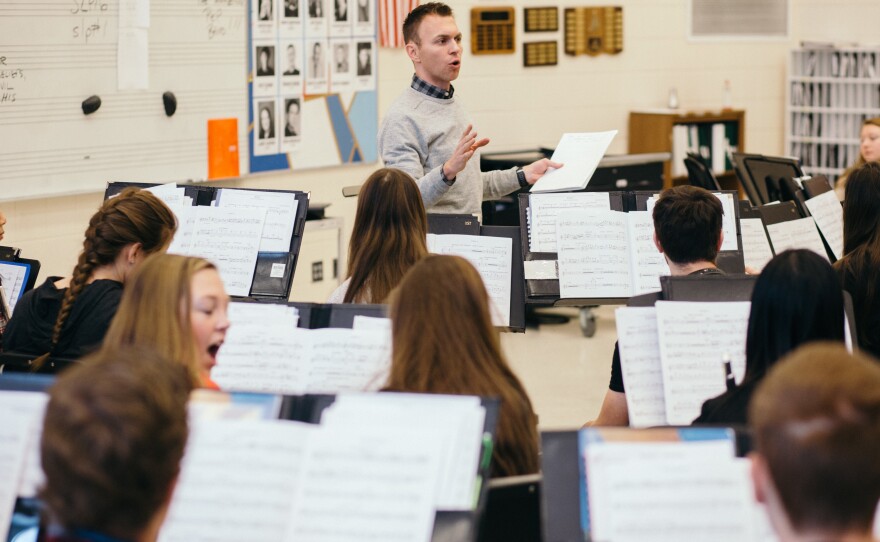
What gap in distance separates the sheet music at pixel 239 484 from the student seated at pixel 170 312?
39 cm

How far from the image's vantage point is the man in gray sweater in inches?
152

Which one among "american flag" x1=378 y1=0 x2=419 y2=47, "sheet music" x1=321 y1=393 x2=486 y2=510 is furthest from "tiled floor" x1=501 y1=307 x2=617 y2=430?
"sheet music" x1=321 y1=393 x2=486 y2=510

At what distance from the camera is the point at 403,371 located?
2055 mm

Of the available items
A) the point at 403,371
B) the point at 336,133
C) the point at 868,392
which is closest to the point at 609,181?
the point at 336,133

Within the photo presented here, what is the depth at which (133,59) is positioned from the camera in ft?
17.2

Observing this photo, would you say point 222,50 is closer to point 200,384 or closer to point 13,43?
point 13,43

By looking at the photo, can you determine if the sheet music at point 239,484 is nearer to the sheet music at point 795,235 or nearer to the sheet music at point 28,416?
the sheet music at point 28,416

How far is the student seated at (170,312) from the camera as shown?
7.13 ft

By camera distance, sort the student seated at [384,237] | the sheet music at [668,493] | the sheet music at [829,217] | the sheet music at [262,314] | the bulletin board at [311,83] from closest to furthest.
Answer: the sheet music at [668,493]
the sheet music at [262,314]
the student seated at [384,237]
the sheet music at [829,217]
the bulletin board at [311,83]

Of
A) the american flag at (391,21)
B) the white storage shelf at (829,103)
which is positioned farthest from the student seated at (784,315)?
the white storage shelf at (829,103)

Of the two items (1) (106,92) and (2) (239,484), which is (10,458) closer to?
(2) (239,484)

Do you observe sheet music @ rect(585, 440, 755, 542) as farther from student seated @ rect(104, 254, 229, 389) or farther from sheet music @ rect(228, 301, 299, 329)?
sheet music @ rect(228, 301, 299, 329)

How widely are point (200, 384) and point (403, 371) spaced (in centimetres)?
39

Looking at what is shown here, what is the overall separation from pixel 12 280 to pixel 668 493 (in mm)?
2467
